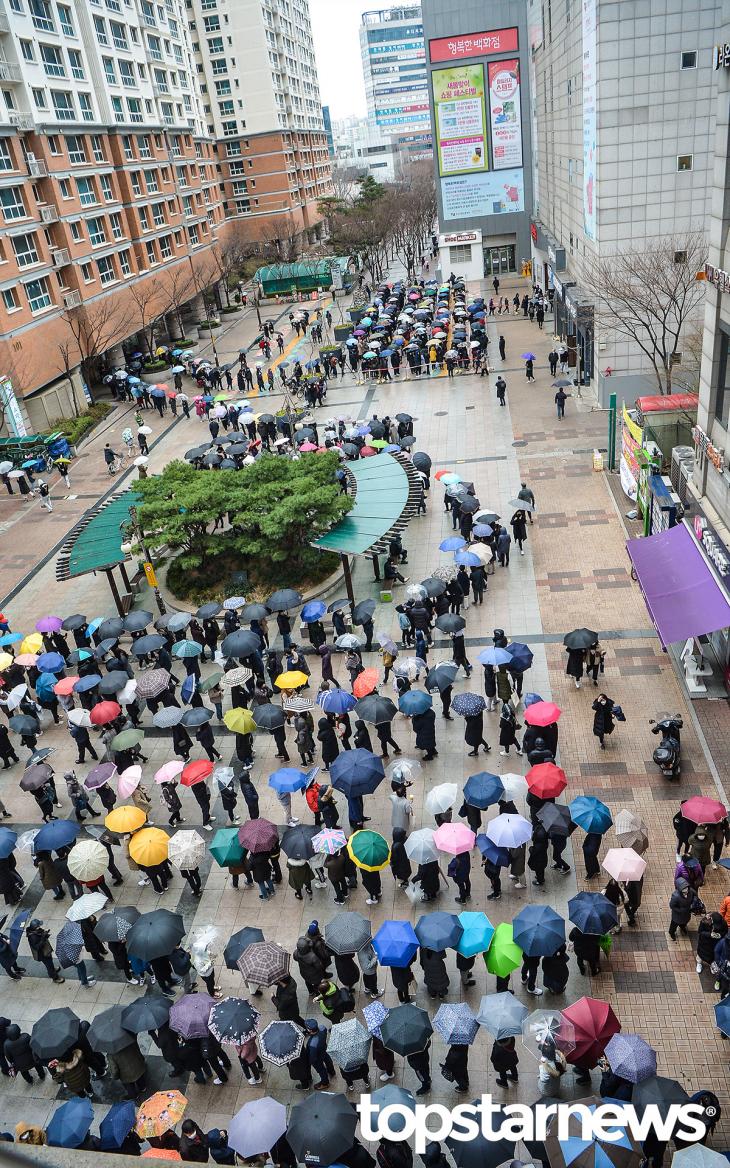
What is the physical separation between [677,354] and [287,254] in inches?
2255

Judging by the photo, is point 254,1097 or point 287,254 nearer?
point 254,1097

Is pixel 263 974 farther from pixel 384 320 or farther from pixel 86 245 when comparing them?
pixel 86 245

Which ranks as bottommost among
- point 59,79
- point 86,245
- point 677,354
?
point 677,354

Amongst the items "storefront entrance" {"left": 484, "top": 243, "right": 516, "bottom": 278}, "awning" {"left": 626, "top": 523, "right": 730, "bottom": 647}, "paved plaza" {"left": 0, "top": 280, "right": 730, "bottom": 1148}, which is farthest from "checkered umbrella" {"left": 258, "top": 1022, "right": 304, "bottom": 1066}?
"storefront entrance" {"left": 484, "top": 243, "right": 516, "bottom": 278}

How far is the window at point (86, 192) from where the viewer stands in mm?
43869

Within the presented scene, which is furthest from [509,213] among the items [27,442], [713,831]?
[713,831]

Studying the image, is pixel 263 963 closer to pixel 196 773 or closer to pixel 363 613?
pixel 196 773

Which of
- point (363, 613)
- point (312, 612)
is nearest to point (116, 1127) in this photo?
point (363, 613)

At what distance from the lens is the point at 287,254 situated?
7669cm

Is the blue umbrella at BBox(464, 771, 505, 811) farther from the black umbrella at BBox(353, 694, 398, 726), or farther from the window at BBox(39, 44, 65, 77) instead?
the window at BBox(39, 44, 65, 77)

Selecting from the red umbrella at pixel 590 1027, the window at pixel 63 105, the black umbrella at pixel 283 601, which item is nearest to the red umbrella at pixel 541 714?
the red umbrella at pixel 590 1027

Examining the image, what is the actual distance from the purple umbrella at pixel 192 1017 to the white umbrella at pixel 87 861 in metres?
2.90

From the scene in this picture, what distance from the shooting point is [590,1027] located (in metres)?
8.17

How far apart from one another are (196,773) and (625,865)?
6.67 m
